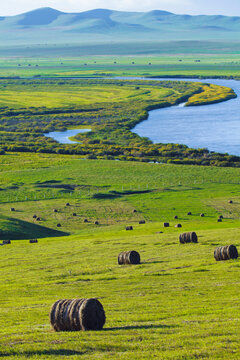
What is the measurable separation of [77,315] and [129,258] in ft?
58.0

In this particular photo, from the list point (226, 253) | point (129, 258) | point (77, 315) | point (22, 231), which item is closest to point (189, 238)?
point (129, 258)

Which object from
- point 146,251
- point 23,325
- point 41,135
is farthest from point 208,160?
point 23,325

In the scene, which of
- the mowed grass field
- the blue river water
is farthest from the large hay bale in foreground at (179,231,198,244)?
the blue river water

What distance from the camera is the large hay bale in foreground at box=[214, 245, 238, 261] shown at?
118ft

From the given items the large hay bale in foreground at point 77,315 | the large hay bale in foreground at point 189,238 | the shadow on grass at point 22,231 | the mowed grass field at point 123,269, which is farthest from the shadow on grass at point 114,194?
the large hay bale in foreground at point 77,315

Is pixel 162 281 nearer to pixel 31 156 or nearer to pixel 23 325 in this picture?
pixel 23 325

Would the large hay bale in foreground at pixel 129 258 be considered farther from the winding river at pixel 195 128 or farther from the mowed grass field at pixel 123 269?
the winding river at pixel 195 128

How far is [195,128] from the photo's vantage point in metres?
156

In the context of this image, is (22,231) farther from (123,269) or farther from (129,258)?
(123,269)

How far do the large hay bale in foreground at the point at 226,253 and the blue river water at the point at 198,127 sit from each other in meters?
86.2

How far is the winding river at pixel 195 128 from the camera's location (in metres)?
135

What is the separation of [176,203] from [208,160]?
34857mm

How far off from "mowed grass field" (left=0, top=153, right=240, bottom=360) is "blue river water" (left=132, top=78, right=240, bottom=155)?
35082 mm

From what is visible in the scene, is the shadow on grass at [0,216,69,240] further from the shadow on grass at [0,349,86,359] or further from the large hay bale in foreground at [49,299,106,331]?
the shadow on grass at [0,349,86,359]
